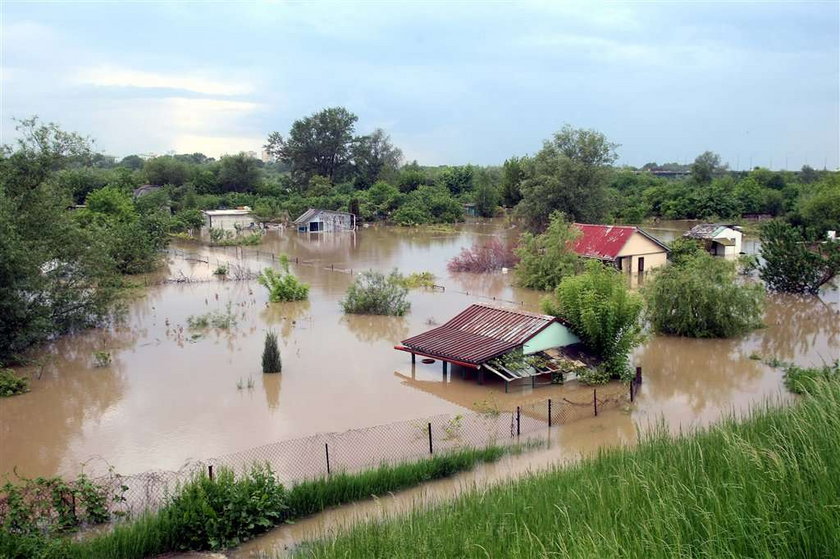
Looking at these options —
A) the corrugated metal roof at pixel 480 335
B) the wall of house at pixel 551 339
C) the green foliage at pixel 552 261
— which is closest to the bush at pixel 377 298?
the corrugated metal roof at pixel 480 335

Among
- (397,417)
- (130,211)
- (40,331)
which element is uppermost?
(130,211)

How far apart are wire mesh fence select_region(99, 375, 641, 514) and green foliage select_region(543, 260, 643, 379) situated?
1.83 m

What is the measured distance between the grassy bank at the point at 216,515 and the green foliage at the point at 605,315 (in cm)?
742

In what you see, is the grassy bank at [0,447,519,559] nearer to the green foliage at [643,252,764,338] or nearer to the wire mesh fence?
the wire mesh fence

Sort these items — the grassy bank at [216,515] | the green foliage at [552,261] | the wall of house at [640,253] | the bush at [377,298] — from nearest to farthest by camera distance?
the grassy bank at [216,515]
the bush at [377,298]
the green foliage at [552,261]
the wall of house at [640,253]

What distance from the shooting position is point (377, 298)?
24.4 meters

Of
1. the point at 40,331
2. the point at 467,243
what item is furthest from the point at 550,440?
the point at 467,243

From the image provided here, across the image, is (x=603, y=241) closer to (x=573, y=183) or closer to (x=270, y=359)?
(x=573, y=183)

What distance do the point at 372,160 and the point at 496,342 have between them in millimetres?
68758

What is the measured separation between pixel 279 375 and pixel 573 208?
27.5 m

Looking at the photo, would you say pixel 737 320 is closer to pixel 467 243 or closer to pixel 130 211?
pixel 467 243

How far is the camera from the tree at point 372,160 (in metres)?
82.3

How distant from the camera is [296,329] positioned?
22.8 meters

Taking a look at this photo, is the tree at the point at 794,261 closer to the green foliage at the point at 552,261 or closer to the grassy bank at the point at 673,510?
the green foliage at the point at 552,261
